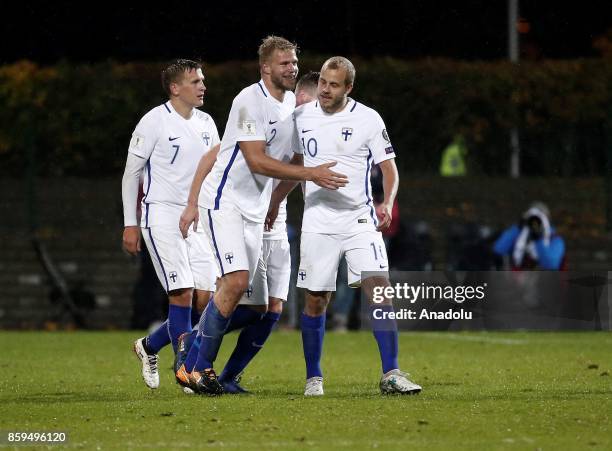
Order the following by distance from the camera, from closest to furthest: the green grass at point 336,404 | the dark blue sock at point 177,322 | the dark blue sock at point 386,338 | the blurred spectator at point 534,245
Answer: the green grass at point 336,404 < the dark blue sock at point 386,338 < the dark blue sock at point 177,322 < the blurred spectator at point 534,245

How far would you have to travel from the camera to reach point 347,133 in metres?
9.63

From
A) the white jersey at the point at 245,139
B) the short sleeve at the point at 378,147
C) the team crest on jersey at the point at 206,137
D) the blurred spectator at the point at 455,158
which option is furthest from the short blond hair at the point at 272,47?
the blurred spectator at the point at 455,158

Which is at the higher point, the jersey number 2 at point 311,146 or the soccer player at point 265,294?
the jersey number 2 at point 311,146

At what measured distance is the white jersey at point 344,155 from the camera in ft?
31.6

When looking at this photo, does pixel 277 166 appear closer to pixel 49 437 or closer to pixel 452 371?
pixel 49 437

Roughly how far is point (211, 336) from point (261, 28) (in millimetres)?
17024

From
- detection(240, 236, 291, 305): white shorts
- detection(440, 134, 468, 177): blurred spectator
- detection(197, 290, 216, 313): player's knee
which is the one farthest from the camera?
detection(440, 134, 468, 177): blurred spectator

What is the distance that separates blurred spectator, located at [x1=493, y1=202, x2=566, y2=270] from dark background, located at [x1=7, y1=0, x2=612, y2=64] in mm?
7501

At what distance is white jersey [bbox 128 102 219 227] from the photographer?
10.6 m

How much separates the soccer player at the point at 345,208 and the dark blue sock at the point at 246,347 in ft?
1.65

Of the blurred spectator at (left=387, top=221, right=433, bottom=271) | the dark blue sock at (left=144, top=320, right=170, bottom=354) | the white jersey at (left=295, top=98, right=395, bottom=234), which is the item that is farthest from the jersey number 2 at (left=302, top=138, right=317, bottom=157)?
the blurred spectator at (left=387, top=221, right=433, bottom=271)

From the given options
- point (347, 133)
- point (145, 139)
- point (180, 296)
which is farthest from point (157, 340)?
point (347, 133)

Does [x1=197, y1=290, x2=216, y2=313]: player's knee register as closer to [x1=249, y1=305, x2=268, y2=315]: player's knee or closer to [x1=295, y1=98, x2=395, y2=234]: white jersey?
[x1=249, y1=305, x2=268, y2=315]: player's knee

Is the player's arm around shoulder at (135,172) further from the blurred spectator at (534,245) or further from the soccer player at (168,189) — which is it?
the blurred spectator at (534,245)
